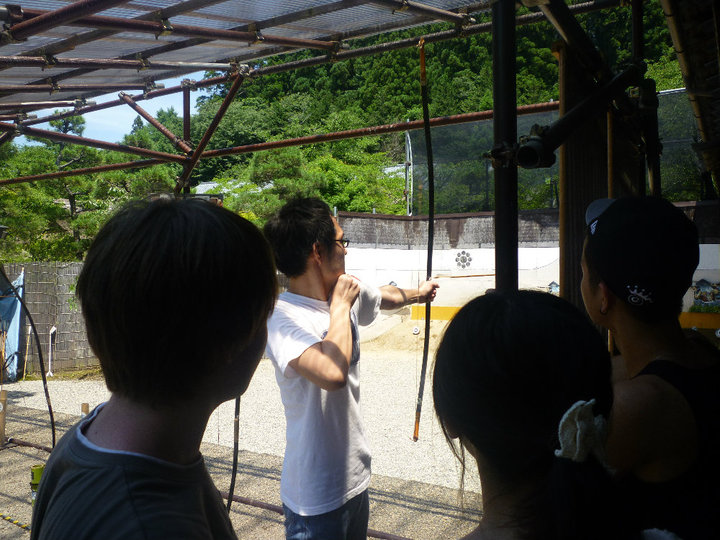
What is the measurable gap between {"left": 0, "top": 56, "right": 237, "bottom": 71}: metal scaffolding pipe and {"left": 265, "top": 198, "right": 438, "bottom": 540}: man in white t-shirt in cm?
172

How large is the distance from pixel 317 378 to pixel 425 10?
73.0 inches

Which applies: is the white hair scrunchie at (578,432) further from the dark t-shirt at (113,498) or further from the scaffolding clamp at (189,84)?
the scaffolding clamp at (189,84)

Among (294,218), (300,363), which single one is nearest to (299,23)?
(294,218)

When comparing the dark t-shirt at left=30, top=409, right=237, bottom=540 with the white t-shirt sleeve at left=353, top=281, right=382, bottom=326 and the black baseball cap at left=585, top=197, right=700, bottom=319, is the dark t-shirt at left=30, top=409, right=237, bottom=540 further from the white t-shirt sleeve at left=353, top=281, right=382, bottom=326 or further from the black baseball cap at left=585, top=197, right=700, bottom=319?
the white t-shirt sleeve at left=353, top=281, right=382, bottom=326

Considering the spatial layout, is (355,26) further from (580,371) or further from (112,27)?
(580,371)

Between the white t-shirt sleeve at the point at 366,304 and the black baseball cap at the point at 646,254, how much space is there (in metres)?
1.27

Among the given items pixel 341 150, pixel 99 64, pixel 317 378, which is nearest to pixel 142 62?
pixel 99 64

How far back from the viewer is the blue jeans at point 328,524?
188cm

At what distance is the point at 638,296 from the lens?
116 centimetres

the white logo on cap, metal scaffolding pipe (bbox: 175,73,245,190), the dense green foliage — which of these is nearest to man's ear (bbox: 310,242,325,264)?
the dense green foliage

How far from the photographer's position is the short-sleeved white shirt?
74.6 inches

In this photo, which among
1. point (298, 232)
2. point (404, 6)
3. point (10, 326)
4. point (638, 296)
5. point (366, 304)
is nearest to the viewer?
point (638, 296)

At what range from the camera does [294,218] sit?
2.16 m

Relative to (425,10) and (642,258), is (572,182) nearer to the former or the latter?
(642,258)
